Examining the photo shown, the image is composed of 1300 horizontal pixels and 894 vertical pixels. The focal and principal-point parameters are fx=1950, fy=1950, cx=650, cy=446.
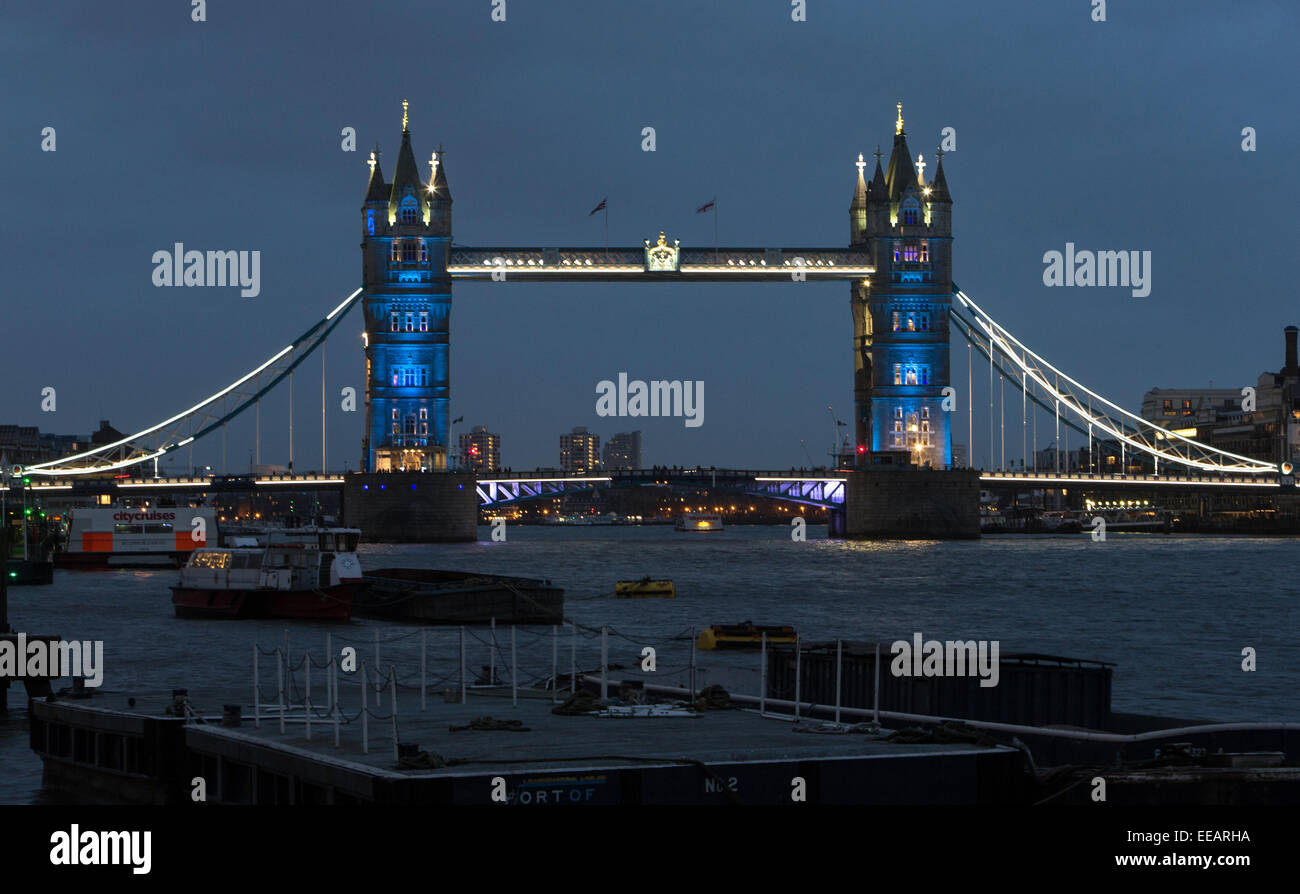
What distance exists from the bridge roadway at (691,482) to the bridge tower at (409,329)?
5402 millimetres

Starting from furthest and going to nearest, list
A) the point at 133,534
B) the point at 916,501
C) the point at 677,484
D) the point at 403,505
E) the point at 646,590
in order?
the point at 677,484, the point at 916,501, the point at 403,505, the point at 133,534, the point at 646,590

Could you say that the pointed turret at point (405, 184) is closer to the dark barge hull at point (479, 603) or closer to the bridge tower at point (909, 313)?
the bridge tower at point (909, 313)

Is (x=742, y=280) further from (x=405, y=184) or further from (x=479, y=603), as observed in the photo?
(x=479, y=603)

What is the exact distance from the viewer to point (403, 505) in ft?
378

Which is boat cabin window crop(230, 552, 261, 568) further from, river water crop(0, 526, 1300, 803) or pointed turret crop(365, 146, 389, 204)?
pointed turret crop(365, 146, 389, 204)

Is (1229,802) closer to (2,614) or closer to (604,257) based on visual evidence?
(2,614)

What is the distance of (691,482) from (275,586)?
70932mm

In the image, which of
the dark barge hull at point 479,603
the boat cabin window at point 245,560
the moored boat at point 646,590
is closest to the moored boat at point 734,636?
the dark barge hull at point 479,603

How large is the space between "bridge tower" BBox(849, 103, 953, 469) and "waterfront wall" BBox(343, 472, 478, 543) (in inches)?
1067

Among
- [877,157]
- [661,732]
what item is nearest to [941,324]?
[877,157]

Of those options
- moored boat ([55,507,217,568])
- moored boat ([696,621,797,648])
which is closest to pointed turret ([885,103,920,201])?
moored boat ([55,507,217,568])

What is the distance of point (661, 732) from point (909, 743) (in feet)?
8.59

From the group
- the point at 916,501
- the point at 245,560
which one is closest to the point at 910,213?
the point at 916,501

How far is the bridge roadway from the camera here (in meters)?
119
